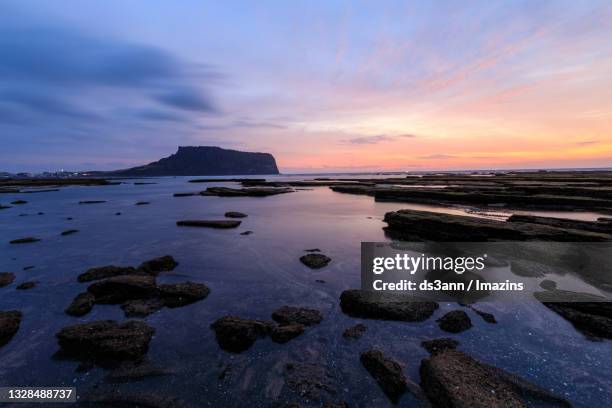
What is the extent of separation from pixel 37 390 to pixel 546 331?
12.3 meters

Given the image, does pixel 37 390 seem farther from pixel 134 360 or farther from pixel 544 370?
pixel 544 370

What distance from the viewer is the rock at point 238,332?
716 centimetres

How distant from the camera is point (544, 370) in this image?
6.04 m

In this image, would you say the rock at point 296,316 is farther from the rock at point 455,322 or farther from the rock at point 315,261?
the rock at point 315,261

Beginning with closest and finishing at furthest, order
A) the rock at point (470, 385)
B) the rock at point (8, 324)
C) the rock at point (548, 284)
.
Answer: the rock at point (470, 385), the rock at point (8, 324), the rock at point (548, 284)

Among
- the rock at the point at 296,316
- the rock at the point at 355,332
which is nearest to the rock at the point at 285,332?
the rock at the point at 296,316

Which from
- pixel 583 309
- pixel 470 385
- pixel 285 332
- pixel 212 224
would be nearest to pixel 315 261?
pixel 285 332

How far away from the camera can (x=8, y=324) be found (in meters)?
7.84

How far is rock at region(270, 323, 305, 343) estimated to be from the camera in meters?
7.37

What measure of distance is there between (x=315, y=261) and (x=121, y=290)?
8.11 m

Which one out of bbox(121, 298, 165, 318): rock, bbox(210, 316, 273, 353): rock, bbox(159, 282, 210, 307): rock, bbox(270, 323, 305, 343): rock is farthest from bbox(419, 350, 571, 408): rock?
bbox(121, 298, 165, 318): rock

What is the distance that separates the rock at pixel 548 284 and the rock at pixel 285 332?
353 inches

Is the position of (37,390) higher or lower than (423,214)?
lower

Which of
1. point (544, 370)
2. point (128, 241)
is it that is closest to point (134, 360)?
point (544, 370)
